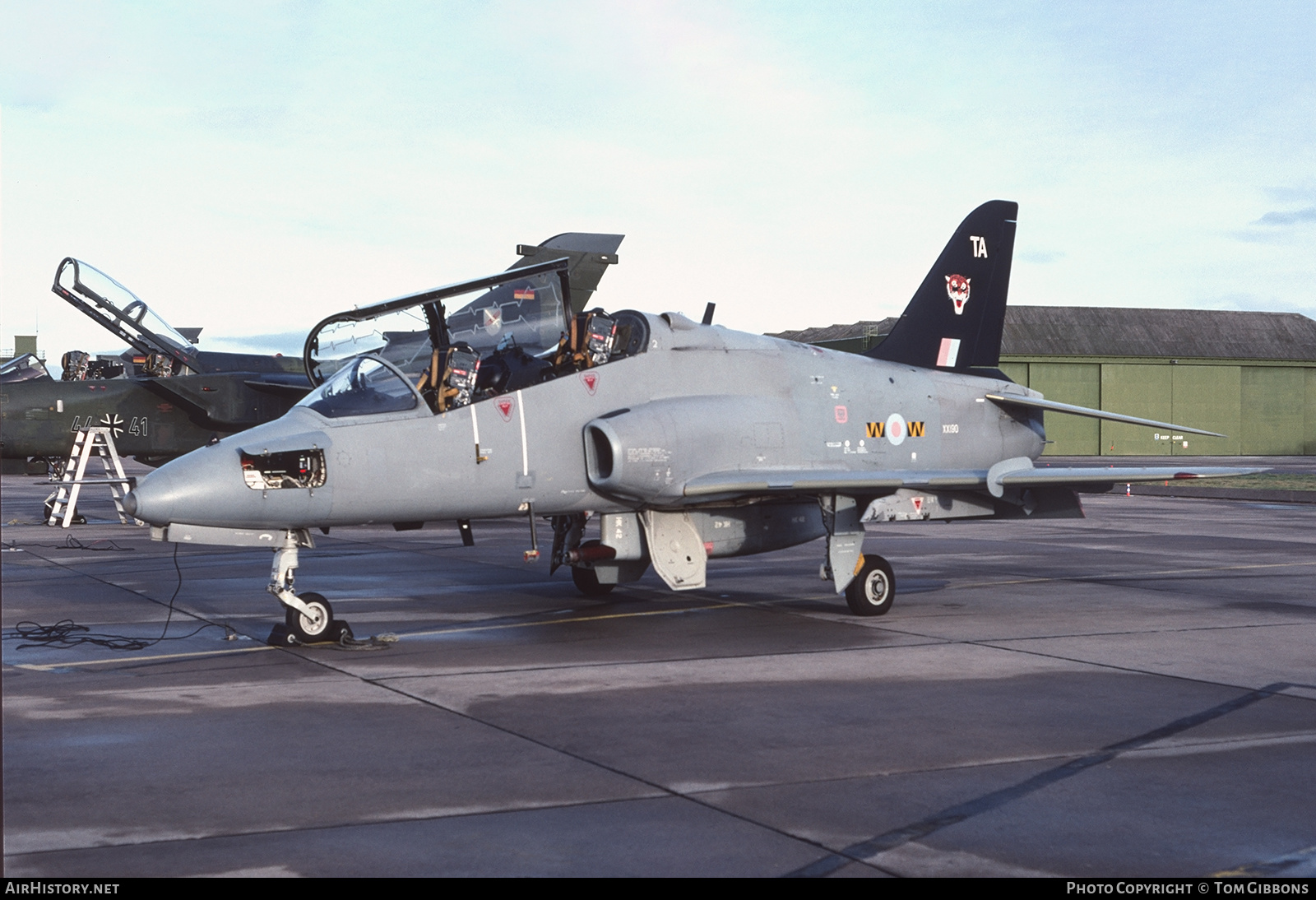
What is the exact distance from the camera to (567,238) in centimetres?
2119

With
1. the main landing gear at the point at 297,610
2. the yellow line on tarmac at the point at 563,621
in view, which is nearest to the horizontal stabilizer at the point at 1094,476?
the yellow line on tarmac at the point at 563,621

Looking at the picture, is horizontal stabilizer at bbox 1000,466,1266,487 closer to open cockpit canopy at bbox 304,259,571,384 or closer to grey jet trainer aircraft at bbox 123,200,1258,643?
grey jet trainer aircraft at bbox 123,200,1258,643

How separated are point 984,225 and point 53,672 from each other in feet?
36.8

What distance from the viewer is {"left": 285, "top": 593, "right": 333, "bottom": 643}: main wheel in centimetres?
923

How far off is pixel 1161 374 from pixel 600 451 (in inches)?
2368

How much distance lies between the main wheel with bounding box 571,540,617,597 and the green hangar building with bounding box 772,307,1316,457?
4934cm

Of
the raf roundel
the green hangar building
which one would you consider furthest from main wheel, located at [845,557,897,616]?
the green hangar building

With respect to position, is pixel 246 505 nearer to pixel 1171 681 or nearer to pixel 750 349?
pixel 750 349

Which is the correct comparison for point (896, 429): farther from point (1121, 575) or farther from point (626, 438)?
point (1121, 575)

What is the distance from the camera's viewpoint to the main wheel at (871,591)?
11281 mm

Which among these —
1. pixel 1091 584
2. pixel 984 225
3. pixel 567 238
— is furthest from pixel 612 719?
pixel 567 238

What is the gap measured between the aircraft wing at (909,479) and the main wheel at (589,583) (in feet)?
7.28

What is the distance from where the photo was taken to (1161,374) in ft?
210

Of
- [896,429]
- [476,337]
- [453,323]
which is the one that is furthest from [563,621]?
[896,429]
